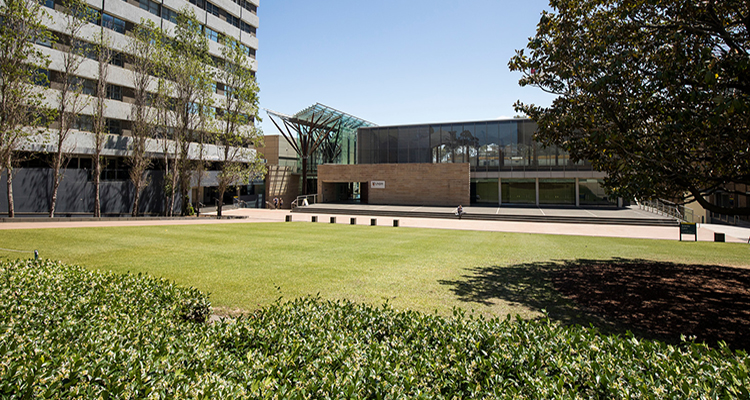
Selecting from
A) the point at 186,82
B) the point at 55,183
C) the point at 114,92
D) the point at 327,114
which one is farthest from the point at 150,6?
the point at 327,114

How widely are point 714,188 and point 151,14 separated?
134 ft

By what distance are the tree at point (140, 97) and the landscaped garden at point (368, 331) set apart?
66.5ft

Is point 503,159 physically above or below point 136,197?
above

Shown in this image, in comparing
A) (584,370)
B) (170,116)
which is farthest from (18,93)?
(584,370)

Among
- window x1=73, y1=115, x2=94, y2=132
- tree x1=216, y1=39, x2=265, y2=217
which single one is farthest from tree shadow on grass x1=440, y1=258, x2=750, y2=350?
window x1=73, y1=115, x2=94, y2=132

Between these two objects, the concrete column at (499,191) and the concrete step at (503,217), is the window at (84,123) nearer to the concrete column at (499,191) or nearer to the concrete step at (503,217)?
the concrete step at (503,217)

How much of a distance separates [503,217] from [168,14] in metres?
37.2

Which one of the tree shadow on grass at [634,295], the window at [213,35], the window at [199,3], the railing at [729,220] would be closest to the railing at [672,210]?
the railing at [729,220]

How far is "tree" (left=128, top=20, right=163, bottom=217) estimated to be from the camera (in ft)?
96.0

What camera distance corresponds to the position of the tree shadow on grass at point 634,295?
6422 millimetres

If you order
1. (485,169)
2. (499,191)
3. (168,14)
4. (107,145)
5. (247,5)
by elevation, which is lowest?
(499,191)

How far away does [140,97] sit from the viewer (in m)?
29.6

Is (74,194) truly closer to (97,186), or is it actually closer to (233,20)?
(97,186)

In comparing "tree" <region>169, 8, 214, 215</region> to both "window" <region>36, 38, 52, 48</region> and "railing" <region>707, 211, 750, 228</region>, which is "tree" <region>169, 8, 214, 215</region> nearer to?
"window" <region>36, 38, 52, 48</region>
